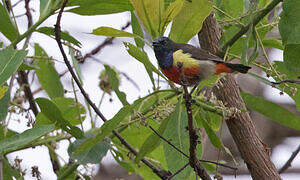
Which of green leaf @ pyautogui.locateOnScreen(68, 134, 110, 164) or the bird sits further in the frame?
the bird

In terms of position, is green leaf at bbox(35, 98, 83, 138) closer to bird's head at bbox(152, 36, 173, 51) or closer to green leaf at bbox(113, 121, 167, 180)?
green leaf at bbox(113, 121, 167, 180)

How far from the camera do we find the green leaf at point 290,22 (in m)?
1.43

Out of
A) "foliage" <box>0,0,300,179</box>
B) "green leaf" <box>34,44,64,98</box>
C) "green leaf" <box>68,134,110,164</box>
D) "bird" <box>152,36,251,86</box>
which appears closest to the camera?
"foliage" <box>0,0,300,179</box>

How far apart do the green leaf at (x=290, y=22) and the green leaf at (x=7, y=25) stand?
36.0 inches

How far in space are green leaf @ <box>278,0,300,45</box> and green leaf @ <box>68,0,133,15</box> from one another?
1.81 feet

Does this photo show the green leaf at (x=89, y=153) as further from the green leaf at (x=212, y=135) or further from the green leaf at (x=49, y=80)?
the green leaf at (x=49, y=80)

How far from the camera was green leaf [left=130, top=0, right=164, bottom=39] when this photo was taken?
1.55m

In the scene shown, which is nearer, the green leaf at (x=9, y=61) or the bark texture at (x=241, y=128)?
the green leaf at (x=9, y=61)

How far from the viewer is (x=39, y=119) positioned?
193 cm

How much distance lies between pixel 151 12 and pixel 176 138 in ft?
1.45

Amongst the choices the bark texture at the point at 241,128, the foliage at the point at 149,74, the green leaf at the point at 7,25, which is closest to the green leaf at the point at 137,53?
the foliage at the point at 149,74

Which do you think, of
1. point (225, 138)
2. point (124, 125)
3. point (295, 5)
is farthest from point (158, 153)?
point (225, 138)

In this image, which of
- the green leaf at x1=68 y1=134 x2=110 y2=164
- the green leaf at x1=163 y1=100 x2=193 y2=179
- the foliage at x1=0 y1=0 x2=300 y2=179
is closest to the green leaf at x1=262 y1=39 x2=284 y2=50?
the foliage at x1=0 y1=0 x2=300 y2=179

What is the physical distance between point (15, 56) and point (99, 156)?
44 centimetres
